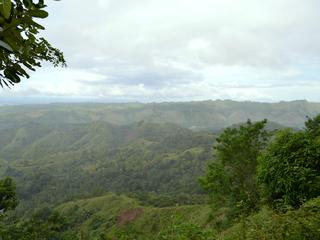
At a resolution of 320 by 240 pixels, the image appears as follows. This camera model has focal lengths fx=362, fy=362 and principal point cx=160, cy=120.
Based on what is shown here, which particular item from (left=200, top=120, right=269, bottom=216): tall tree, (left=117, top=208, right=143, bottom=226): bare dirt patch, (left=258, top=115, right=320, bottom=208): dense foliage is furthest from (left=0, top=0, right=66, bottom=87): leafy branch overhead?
(left=117, top=208, right=143, bottom=226): bare dirt patch

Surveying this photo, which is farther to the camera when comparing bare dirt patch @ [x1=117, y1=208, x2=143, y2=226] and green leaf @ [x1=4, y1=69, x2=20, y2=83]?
bare dirt patch @ [x1=117, y1=208, x2=143, y2=226]

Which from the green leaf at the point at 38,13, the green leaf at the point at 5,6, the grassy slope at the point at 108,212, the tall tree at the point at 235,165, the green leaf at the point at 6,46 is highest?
the green leaf at the point at 38,13

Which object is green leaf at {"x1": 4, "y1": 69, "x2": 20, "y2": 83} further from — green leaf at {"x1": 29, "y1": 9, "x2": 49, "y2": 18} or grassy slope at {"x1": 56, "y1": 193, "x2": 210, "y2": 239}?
grassy slope at {"x1": 56, "y1": 193, "x2": 210, "y2": 239}

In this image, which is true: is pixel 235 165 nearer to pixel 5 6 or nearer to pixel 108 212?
pixel 5 6

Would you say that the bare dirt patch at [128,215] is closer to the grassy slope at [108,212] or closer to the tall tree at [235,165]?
the grassy slope at [108,212]

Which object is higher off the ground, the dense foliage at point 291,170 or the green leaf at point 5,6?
the green leaf at point 5,6

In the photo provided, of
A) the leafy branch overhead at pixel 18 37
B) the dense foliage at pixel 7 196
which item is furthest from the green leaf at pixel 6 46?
the dense foliage at pixel 7 196

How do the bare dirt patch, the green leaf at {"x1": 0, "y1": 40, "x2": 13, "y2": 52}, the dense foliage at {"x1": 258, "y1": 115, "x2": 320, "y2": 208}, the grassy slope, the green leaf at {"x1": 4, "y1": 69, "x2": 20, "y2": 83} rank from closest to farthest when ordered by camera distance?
1. the green leaf at {"x1": 0, "y1": 40, "x2": 13, "y2": 52}
2. the green leaf at {"x1": 4, "y1": 69, "x2": 20, "y2": 83}
3. the dense foliage at {"x1": 258, "y1": 115, "x2": 320, "y2": 208}
4. the grassy slope
5. the bare dirt patch

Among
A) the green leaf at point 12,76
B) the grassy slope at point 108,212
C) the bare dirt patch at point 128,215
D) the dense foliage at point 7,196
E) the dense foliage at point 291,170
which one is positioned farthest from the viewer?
the bare dirt patch at point 128,215

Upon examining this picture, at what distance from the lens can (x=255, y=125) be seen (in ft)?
111

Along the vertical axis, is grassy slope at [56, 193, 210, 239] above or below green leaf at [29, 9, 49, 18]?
below

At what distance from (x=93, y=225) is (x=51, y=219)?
80658mm

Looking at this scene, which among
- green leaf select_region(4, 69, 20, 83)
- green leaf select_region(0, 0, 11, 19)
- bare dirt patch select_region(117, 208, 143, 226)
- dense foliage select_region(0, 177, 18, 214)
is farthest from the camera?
bare dirt patch select_region(117, 208, 143, 226)

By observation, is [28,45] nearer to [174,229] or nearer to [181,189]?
[174,229]
